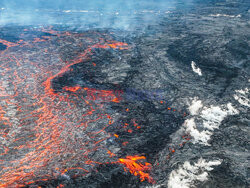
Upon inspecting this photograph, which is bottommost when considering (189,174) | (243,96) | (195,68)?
(189,174)

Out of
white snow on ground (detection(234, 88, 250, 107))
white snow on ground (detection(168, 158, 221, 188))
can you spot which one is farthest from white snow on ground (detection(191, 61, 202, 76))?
white snow on ground (detection(168, 158, 221, 188))

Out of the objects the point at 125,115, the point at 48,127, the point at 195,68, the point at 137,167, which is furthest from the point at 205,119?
the point at 48,127

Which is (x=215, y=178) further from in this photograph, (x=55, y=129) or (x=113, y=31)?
(x=113, y=31)

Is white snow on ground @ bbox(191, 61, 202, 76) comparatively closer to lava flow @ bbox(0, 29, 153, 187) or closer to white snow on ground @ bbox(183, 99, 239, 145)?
white snow on ground @ bbox(183, 99, 239, 145)

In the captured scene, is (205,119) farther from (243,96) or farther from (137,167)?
(137,167)

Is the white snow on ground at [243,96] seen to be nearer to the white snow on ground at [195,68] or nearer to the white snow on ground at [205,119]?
the white snow on ground at [205,119]

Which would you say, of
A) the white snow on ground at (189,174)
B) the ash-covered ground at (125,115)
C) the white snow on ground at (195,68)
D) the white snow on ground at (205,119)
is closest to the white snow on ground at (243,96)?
the ash-covered ground at (125,115)
